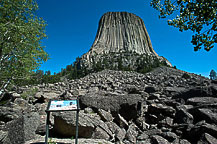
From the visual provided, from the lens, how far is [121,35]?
268 feet

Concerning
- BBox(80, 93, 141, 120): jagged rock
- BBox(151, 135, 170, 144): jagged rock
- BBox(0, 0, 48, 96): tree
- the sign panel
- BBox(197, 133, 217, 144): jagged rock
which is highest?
BBox(0, 0, 48, 96): tree

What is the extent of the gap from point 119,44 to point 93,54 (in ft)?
60.3

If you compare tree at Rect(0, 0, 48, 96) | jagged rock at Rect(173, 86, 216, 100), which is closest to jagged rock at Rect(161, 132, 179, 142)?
jagged rock at Rect(173, 86, 216, 100)

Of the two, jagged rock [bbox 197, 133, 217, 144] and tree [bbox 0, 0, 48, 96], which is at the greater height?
tree [bbox 0, 0, 48, 96]

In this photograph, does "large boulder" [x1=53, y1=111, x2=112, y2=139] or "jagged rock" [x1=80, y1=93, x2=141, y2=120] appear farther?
"jagged rock" [x1=80, y1=93, x2=141, y2=120]

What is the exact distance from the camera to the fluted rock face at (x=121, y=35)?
254 feet

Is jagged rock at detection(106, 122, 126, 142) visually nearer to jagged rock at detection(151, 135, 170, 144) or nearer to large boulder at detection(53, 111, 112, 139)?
large boulder at detection(53, 111, 112, 139)

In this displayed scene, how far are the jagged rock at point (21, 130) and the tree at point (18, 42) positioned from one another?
3.96 m

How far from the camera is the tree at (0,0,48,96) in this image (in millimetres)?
7541

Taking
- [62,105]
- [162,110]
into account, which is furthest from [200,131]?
[62,105]

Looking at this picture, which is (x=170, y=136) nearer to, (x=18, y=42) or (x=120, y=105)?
(x=120, y=105)

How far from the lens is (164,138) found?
509 cm

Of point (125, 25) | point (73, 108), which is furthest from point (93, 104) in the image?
point (125, 25)

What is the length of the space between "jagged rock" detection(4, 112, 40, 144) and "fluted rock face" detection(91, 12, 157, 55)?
7056 cm
